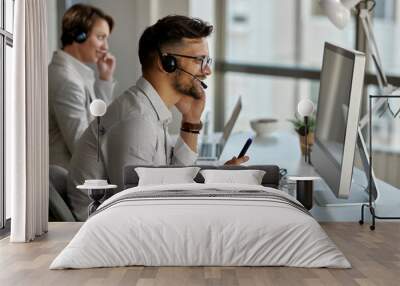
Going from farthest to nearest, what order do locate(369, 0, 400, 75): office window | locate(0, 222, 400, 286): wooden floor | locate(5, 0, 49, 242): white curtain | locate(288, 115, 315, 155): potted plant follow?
locate(369, 0, 400, 75): office window
locate(288, 115, 315, 155): potted plant
locate(5, 0, 49, 242): white curtain
locate(0, 222, 400, 286): wooden floor

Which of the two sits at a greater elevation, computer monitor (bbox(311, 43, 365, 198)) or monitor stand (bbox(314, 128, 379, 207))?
computer monitor (bbox(311, 43, 365, 198))

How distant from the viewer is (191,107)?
718 cm

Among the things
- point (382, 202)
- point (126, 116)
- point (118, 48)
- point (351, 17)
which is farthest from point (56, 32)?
point (382, 202)

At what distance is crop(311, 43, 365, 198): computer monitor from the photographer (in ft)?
18.7

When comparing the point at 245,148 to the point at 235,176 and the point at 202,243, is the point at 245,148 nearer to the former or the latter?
the point at 235,176

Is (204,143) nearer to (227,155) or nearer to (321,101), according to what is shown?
(227,155)

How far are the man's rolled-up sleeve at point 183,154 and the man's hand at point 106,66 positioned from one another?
89 cm

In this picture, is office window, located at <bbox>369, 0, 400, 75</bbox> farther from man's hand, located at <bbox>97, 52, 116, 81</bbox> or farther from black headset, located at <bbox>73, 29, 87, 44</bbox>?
black headset, located at <bbox>73, 29, 87, 44</bbox>

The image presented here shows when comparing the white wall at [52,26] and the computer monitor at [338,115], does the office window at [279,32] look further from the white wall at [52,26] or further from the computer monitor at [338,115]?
the white wall at [52,26]

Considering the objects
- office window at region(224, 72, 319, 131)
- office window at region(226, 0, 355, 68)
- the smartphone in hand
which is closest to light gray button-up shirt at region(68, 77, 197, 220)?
the smartphone in hand

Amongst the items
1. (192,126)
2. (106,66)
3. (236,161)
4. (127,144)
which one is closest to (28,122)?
(127,144)

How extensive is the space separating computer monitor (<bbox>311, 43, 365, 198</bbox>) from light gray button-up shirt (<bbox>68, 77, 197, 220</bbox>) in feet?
3.95

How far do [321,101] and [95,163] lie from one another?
203 centimetres

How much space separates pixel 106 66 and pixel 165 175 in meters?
1.47
